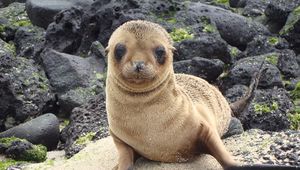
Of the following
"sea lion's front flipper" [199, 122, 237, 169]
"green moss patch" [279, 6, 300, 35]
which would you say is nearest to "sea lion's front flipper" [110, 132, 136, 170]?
"sea lion's front flipper" [199, 122, 237, 169]

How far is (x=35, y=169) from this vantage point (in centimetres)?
713

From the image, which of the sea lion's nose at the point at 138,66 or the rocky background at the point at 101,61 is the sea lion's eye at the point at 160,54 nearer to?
the sea lion's nose at the point at 138,66

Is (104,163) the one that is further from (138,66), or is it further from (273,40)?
(273,40)

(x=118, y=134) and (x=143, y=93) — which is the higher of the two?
(x=143, y=93)

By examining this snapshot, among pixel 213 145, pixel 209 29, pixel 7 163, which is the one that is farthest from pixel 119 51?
pixel 209 29

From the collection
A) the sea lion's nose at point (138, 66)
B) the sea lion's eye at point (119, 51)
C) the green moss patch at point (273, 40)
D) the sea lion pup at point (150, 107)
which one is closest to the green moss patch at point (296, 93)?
the green moss patch at point (273, 40)

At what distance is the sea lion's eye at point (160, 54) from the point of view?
5.57m

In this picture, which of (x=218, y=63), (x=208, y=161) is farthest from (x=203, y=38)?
(x=208, y=161)

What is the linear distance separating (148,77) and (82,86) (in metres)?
5.73

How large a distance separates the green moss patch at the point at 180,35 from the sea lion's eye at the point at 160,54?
21.2ft

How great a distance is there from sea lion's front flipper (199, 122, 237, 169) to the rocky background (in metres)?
1.13

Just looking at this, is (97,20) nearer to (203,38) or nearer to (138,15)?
(138,15)

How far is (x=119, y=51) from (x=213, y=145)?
117cm

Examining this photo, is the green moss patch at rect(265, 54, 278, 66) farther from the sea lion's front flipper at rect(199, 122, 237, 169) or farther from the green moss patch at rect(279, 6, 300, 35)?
the sea lion's front flipper at rect(199, 122, 237, 169)
